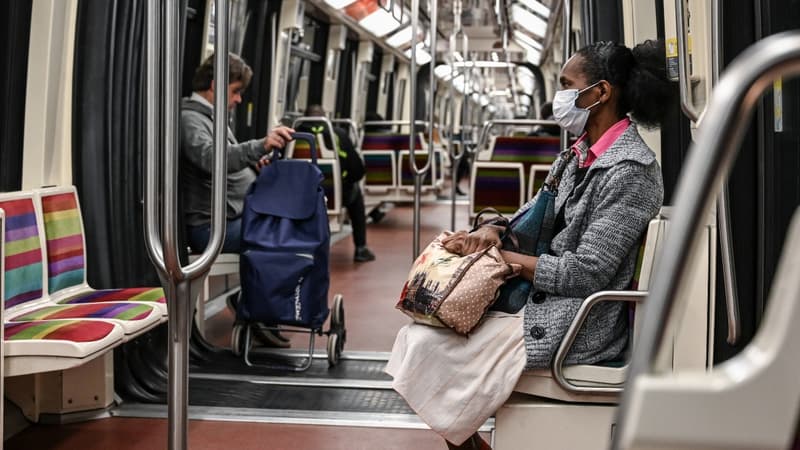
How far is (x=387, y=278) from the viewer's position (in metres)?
7.74

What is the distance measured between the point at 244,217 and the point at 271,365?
30.7 inches

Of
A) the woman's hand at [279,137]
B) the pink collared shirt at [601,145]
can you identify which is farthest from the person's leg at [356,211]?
the pink collared shirt at [601,145]

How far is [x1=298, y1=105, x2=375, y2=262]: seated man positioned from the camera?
8.55 meters

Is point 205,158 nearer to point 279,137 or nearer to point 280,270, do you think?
point 279,137

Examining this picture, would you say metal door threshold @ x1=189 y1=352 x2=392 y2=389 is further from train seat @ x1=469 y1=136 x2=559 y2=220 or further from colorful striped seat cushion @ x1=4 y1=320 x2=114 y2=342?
train seat @ x1=469 y1=136 x2=559 y2=220

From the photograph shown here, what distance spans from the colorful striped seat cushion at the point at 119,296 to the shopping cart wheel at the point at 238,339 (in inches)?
32.0

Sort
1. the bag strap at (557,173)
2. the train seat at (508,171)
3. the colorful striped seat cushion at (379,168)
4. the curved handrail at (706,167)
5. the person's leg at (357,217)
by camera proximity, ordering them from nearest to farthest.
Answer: the curved handrail at (706,167)
the bag strap at (557,173)
the train seat at (508,171)
the person's leg at (357,217)
the colorful striped seat cushion at (379,168)

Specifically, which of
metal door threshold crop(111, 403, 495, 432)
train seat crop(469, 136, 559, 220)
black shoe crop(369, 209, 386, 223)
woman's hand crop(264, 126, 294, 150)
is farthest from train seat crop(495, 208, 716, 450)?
black shoe crop(369, 209, 386, 223)

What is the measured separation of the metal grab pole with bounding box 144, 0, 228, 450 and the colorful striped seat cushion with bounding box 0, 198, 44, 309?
4.59 feet

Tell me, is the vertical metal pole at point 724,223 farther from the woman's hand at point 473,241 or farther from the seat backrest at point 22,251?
the seat backrest at point 22,251

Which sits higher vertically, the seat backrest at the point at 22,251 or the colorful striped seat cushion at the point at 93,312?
the seat backrest at the point at 22,251

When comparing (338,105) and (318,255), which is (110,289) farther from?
(338,105)

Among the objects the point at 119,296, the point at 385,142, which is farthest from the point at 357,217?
the point at 119,296

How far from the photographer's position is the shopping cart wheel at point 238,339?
4801 mm
